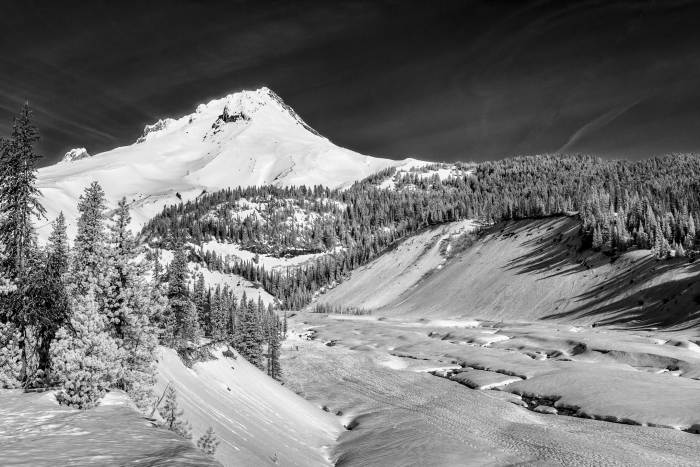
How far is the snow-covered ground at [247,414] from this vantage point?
23297 mm

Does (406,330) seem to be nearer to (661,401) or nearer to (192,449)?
(661,401)

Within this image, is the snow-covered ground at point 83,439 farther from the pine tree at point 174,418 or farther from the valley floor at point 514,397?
the valley floor at point 514,397

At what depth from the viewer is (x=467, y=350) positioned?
82.6 m

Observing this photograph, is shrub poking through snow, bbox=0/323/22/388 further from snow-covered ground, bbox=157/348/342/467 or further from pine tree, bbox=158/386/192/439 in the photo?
snow-covered ground, bbox=157/348/342/467

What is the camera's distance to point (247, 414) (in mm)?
30453

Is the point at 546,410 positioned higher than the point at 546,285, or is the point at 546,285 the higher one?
the point at 546,285

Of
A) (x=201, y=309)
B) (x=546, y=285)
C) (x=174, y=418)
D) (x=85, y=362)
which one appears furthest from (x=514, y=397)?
(x=546, y=285)

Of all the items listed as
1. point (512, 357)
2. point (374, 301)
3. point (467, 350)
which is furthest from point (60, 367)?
point (374, 301)

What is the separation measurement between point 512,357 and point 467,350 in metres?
11.6

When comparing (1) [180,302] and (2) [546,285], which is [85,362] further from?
(2) [546,285]

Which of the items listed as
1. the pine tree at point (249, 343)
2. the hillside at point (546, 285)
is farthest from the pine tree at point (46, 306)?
the hillside at point (546, 285)

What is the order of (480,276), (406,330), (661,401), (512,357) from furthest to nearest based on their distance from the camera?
(480,276), (406,330), (512,357), (661,401)

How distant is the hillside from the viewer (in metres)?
91.9

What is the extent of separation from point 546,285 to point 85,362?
128 metres
